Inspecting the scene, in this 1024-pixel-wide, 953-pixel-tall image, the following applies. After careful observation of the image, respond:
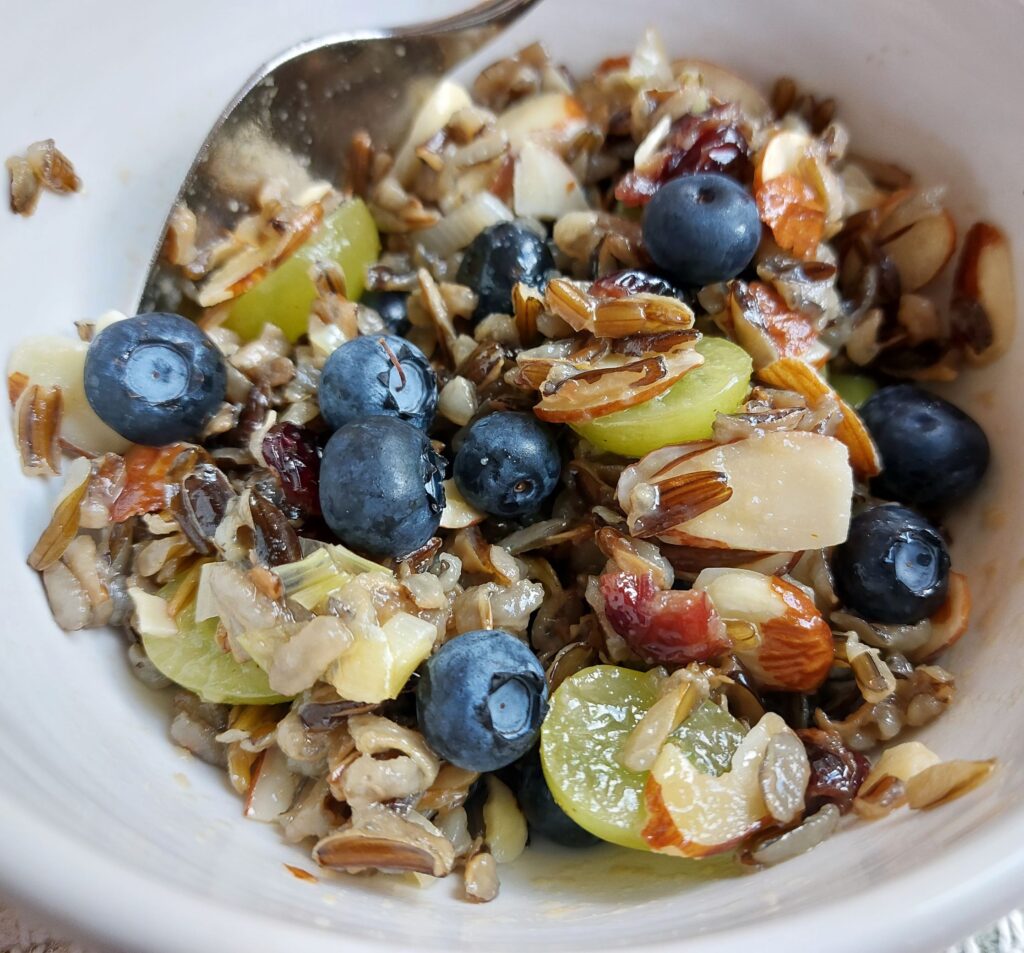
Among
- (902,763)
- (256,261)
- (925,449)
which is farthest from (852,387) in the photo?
(256,261)

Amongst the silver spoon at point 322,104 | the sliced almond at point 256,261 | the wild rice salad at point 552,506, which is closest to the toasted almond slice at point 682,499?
the wild rice salad at point 552,506

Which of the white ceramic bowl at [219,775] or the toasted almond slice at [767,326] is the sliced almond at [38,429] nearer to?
the white ceramic bowl at [219,775]

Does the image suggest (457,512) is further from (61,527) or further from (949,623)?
(949,623)

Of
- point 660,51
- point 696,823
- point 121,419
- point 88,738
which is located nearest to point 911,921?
point 696,823

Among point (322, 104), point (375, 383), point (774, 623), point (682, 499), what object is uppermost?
point (322, 104)

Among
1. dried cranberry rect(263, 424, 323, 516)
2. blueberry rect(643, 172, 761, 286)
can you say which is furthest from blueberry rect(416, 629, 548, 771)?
blueberry rect(643, 172, 761, 286)

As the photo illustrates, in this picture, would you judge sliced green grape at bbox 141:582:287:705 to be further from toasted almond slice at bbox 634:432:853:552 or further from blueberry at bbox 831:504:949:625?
blueberry at bbox 831:504:949:625

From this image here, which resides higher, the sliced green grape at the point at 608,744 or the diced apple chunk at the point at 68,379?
the diced apple chunk at the point at 68,379
